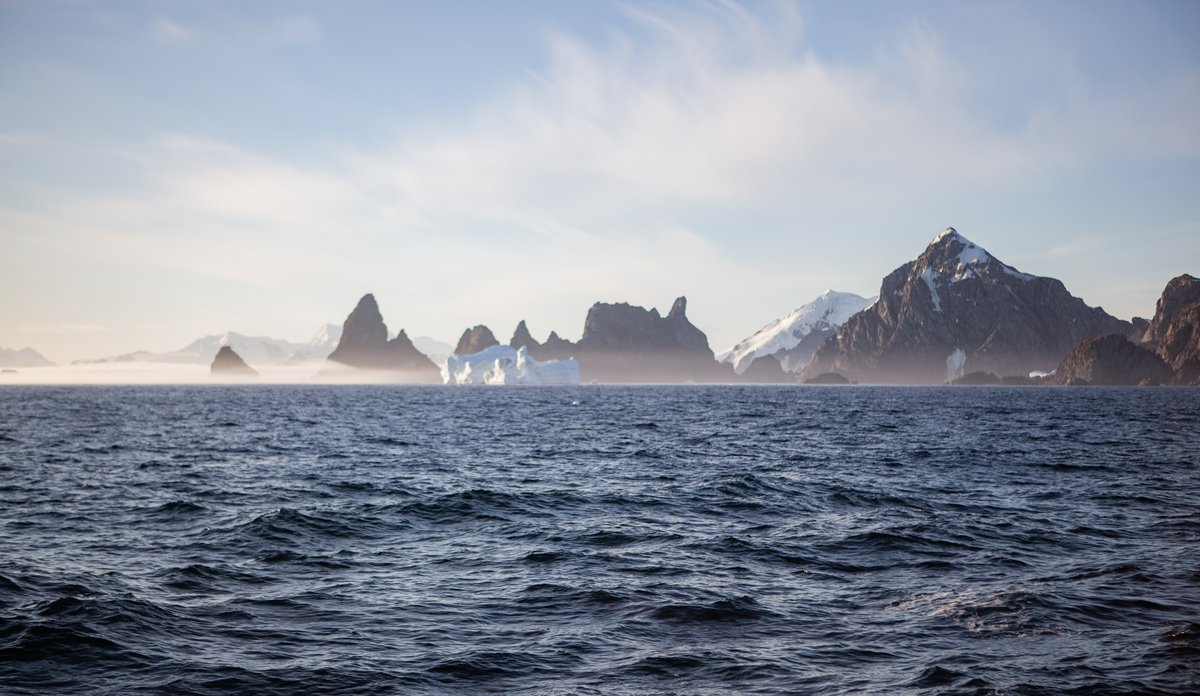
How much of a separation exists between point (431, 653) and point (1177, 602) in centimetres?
1597

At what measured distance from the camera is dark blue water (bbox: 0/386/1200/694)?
13.6m

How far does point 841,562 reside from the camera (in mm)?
21094

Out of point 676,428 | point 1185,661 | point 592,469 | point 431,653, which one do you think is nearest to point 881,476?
point 592,469

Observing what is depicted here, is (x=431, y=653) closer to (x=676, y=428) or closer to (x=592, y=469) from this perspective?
(x=592, y=469)

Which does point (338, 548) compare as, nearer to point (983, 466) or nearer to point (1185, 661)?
point (1185, 661)

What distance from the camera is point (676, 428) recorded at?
2869 inches

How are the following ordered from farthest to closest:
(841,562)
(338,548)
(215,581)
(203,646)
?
1. (338,548)
2. (841,562)
3. (215,581)
4. (203,646)

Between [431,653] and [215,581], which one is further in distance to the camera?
[215,581]

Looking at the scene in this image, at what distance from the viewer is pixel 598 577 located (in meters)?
19.4

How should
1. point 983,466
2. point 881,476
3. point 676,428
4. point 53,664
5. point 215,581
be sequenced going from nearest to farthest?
point 53,664, point 215,581, point 881,476, point 983,466, point 676,428

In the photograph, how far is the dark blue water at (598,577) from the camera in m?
13.6

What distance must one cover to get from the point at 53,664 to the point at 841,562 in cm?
1759

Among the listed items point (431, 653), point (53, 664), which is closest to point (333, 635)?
point (431, 653)

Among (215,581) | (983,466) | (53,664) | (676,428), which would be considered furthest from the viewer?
(676,428)
